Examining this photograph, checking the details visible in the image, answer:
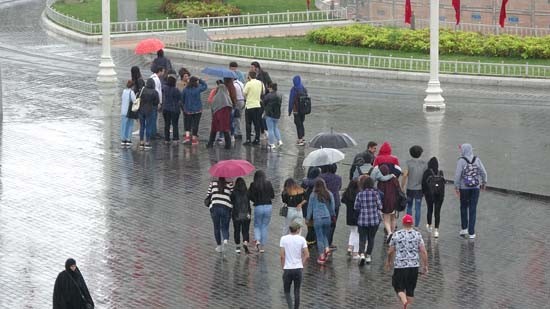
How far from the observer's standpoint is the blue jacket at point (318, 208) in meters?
17.4

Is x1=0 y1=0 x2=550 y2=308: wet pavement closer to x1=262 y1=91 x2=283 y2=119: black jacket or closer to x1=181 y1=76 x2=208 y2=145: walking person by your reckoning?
x1=181 y1=76 x2=208 y2=145: walking person

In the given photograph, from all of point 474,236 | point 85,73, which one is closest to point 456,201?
point 474,236

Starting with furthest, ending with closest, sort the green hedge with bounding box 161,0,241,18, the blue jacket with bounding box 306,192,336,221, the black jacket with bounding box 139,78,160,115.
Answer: the green hedge with bounding box 161,0,241,18
the black jacket with bounding box 139,78,160,115
the blue jacket with bounding box 306,192,336,221

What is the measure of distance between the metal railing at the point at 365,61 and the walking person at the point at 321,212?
17.2 meters

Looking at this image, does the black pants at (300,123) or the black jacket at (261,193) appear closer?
the black jacket at (261,193)

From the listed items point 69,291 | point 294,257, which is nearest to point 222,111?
point 294,257

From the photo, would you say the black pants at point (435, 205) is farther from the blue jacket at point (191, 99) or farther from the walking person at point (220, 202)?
the blue jacket at point (191, 99)

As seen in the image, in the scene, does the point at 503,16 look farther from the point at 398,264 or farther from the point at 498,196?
the point at 398,264

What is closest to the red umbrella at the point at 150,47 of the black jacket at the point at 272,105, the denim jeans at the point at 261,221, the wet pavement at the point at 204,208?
the wet pavement at the point at 204,208

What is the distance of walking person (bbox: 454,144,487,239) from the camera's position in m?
18.7

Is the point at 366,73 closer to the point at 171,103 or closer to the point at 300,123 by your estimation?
the point at 300,123

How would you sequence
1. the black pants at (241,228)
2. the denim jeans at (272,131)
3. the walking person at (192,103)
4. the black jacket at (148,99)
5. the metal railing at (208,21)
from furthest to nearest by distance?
the metal railing at (208,21) < the walking person at (192,103) < the denim jeans at (272,131) < the black jacket at (148,99) < the black pants at (241,228)

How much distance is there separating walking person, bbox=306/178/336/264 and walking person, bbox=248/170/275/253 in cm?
57

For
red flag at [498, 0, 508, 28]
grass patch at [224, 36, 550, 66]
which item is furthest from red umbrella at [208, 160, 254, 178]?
red flag at [498, 0, 508, 28]
